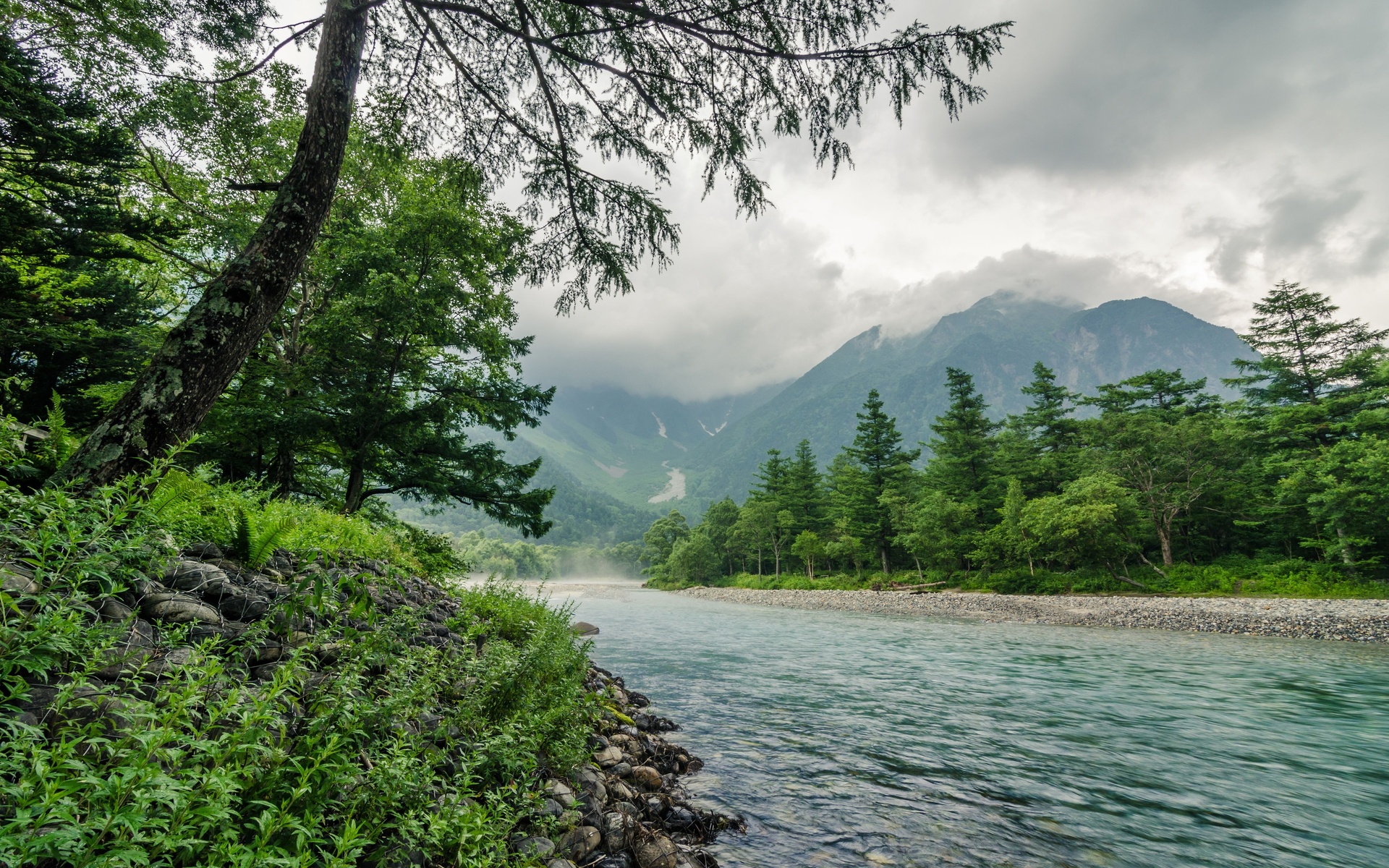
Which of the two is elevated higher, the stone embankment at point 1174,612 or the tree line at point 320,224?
the tree line at point 320,224

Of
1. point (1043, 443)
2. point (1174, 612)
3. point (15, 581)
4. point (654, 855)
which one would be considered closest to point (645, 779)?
point (654, 855)

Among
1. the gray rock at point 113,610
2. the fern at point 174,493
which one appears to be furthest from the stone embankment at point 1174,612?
the gray rock at point 113,610

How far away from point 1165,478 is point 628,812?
43876 mm

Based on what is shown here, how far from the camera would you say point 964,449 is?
45.9 metres

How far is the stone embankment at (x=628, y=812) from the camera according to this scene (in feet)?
12.6

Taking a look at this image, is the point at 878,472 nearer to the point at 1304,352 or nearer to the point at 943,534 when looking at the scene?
the point at 943,534

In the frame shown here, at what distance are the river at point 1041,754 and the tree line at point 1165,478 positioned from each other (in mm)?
18579

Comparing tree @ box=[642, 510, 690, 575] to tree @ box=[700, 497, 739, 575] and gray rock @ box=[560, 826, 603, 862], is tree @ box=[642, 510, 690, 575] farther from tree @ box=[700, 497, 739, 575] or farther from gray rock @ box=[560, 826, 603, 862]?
gray rock @ box=[560, 826, 603, 862]

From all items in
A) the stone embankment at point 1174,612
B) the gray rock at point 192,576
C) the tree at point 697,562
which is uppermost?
the gray rock at point 192,576

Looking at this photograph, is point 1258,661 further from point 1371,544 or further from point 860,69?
point 1371,544

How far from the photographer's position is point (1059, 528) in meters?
32.9

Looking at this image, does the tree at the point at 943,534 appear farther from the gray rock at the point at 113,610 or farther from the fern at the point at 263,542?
the gray rock at the point at 113,610

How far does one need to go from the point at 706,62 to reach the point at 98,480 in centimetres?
699

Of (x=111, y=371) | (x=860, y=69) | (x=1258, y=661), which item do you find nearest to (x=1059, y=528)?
(x=1258, y=661)
